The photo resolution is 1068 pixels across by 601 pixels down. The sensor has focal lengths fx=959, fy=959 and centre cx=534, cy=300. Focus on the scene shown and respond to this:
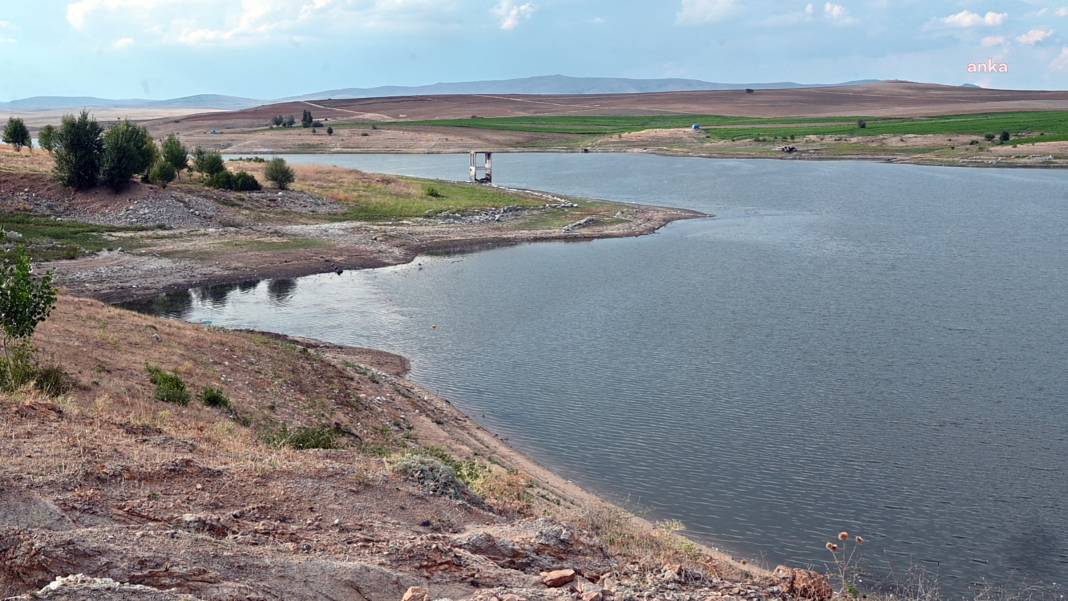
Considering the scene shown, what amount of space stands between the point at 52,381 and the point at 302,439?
11.9ft

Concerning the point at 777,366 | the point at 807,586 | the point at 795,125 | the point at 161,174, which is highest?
the point at 795,125

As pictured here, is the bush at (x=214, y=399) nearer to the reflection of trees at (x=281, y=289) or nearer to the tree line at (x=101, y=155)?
the reflection of trees at (x=281, y=289)

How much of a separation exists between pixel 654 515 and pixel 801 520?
7.58 ft

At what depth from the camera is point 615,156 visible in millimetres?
95562

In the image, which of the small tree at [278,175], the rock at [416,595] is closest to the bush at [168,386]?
the rock at [416,595]

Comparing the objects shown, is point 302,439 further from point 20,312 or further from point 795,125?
point 795,125

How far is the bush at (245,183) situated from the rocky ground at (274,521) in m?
34.9

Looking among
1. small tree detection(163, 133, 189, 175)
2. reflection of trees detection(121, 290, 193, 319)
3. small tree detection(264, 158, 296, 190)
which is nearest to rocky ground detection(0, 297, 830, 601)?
reflection of trees detection(121, 290, 193, 319)

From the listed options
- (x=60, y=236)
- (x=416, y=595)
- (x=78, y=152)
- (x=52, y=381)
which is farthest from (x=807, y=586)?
(x=78, y=152)

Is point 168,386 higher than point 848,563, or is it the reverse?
point 168,386

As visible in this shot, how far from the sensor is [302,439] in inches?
543

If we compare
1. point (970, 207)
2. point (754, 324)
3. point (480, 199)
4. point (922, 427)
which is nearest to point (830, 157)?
point (970, 207)

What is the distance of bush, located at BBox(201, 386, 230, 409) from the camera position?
50.3ft

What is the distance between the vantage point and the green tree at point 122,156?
139 feet
